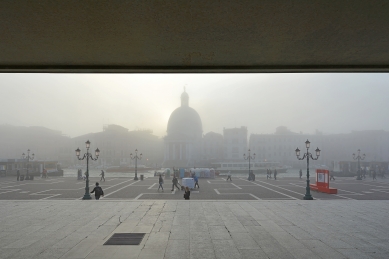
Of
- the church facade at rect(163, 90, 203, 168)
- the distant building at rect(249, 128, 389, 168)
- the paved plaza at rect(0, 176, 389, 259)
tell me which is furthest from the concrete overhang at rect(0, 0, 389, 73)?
the distant building at rect(249, 128, 389, 168)

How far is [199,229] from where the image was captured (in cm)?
962

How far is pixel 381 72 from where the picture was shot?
7738mm

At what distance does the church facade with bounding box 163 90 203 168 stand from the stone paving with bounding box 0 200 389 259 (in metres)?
68.3

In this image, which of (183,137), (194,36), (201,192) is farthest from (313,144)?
(194,36)

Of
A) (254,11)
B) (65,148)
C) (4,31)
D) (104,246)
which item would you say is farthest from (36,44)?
(65,148)

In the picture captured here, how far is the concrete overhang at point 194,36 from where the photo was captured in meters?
4.51

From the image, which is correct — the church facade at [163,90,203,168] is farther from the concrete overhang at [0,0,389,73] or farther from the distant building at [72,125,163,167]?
the concrete overhang at [0,0,389,73]

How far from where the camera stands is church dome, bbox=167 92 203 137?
386 ft

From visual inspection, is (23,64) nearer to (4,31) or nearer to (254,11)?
(4,31)

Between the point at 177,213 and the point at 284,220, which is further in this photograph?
the point at 177,213

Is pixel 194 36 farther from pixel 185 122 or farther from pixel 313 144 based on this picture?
pixel 313 144

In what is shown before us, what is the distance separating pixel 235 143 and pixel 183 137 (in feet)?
72.0

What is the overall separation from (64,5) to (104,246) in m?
6.23

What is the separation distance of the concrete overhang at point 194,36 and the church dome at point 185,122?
109 meters
